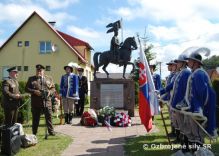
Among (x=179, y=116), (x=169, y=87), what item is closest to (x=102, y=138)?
(x=169, y=87)

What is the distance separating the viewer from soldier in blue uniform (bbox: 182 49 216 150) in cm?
654

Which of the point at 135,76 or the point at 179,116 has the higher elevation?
the point at 135,76

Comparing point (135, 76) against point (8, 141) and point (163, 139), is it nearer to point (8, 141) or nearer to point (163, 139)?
point (163, 139)

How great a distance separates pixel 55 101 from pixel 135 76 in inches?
383

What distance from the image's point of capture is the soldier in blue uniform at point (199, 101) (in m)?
6.54

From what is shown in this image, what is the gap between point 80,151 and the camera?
29.4 feet

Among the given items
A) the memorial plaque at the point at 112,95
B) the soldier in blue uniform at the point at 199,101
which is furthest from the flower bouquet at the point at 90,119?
the soldier in blue uniform at the point at 199,101

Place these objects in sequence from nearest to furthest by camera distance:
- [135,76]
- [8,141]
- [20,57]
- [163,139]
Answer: [8,141] < [163,139] < [135,76] < [20,57]

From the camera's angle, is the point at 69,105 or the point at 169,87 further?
the point at 69,105

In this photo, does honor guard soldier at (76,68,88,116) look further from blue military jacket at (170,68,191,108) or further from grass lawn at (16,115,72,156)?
blue military jacket at (170,68,191,108)

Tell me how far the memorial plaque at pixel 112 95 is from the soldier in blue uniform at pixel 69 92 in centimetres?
234

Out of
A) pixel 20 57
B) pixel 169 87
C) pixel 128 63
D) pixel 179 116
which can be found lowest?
pixel 179 116

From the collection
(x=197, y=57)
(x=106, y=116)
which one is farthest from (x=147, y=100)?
(x=106, y=116)

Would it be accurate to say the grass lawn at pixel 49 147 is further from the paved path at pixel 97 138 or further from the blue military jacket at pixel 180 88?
the blue military jacket at pixel 180 88
